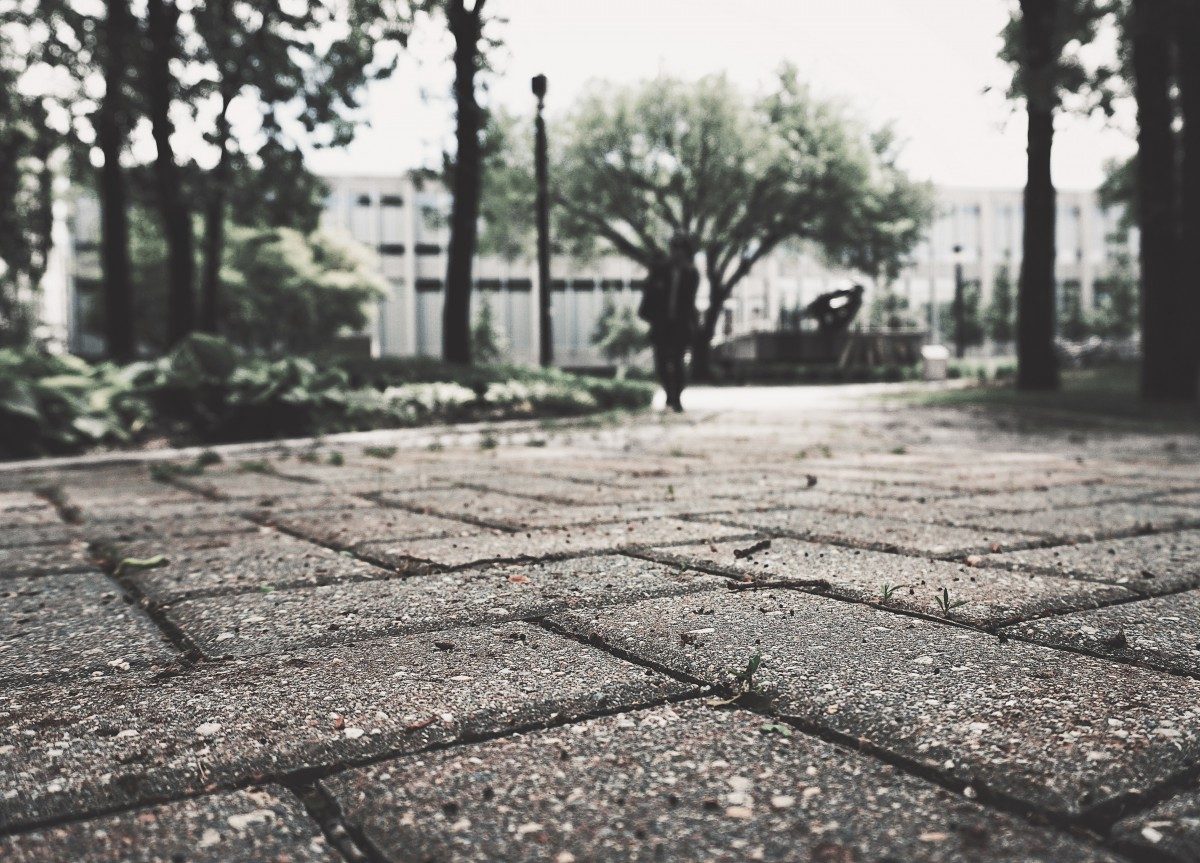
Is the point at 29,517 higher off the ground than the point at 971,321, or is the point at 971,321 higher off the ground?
the point at 971,321

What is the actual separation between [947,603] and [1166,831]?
3.57 feet

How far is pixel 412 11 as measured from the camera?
15000mm

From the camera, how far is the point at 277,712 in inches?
62.2

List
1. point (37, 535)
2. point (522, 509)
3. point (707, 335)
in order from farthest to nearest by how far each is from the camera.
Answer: point (707, 335)
point (522, 509)
point (37, 535)

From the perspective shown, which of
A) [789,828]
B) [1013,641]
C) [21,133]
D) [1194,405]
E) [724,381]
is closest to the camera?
[789,828]

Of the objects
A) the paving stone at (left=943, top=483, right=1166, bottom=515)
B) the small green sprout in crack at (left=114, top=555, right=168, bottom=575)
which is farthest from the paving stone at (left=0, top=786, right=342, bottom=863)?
the paving stone at (left=943, top=483, right=1166, bottom=515)

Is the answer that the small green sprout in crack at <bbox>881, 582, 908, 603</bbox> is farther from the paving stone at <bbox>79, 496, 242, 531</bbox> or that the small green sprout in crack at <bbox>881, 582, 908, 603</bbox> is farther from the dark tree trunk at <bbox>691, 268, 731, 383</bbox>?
the dark tree trunk at <bbox>691, 268, 731, 383</bbox>

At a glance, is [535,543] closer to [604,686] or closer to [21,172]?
[604,686]

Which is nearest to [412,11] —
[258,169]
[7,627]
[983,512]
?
[258,169]

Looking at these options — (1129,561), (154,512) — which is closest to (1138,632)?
(1129,561)

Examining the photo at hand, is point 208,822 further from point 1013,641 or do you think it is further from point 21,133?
point 21,133

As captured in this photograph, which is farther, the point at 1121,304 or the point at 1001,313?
the point at 1001,313

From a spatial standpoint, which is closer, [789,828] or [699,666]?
[789,828]

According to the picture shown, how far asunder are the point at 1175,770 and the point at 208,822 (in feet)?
3.90
